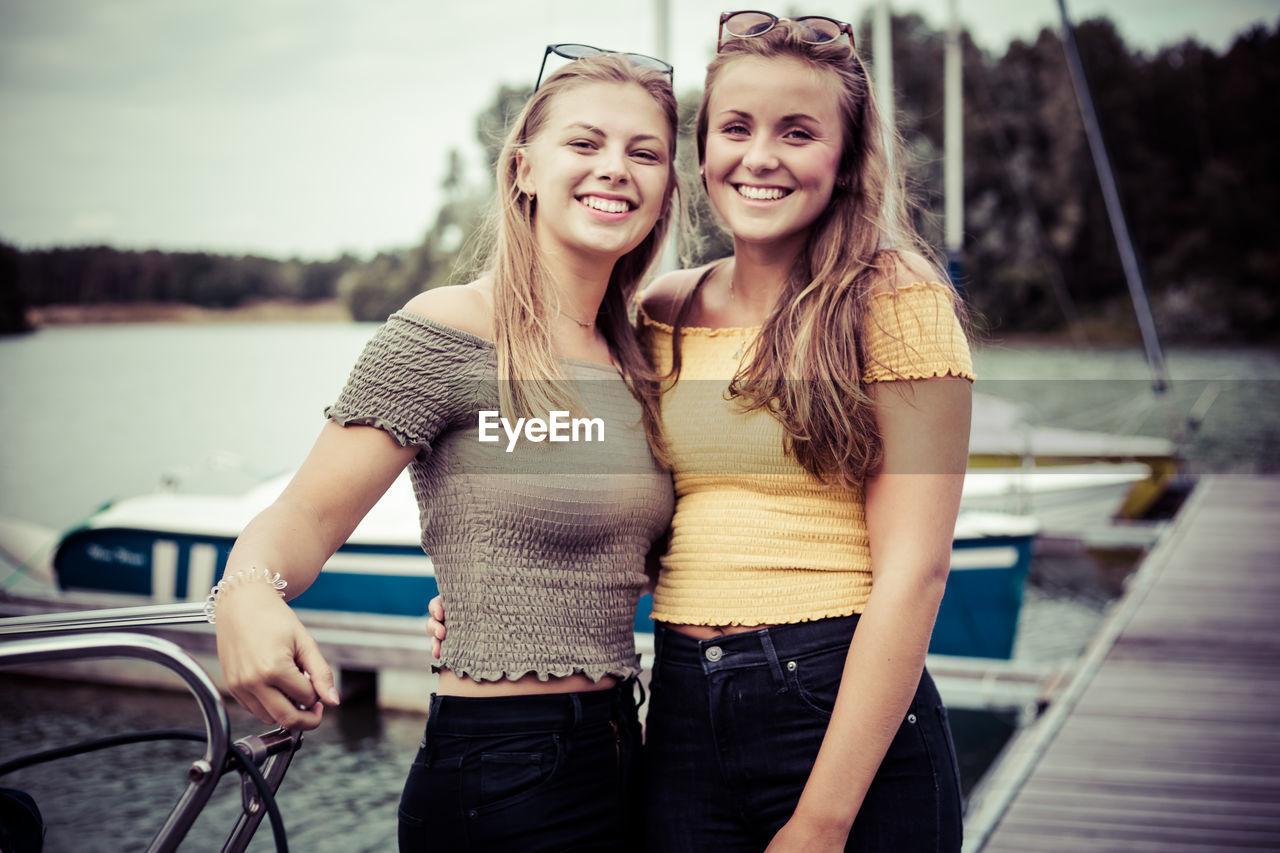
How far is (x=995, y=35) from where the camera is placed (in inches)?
1348

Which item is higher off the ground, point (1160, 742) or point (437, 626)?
point (437, 626)

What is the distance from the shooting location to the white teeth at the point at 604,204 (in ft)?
4.77

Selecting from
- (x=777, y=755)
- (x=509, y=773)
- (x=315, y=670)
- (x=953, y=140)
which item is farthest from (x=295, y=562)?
(x=953, y=140)

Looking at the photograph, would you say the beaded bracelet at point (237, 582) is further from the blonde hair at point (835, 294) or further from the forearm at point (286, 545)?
the blonde hair at point (835, 294)

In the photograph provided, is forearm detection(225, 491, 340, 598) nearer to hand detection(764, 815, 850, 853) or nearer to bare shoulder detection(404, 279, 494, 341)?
bare shoulder detection(404, 279, 494, 341)

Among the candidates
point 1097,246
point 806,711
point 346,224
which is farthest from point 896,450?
point 1097,246

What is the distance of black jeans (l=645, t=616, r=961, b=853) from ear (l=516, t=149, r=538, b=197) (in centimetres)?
73

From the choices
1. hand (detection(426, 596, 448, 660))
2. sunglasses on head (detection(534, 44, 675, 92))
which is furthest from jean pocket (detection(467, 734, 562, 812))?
sunglasses on head (detection(534, 44, 675, 92))

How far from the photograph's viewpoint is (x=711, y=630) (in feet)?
4.53

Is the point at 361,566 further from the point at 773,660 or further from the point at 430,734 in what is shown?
the point at 773,660

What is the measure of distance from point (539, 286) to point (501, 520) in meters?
0.37

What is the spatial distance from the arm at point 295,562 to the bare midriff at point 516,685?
27 cm

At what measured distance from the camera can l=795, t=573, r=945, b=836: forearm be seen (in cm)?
126

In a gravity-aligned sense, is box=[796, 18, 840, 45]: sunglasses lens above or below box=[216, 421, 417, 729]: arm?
above
